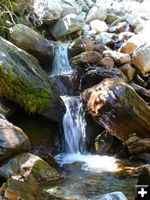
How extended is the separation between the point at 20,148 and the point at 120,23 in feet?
28.6

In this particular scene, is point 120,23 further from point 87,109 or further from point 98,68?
point 87,109

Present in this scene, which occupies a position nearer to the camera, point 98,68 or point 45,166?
point 45,166

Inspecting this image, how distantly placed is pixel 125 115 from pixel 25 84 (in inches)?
72.6

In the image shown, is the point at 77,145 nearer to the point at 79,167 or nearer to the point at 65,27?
the point at 79,167

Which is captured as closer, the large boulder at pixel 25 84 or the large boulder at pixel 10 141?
the large boulder at pixel 10 141

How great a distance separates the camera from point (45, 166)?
564cm

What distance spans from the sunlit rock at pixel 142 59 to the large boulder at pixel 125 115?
3.06 meters

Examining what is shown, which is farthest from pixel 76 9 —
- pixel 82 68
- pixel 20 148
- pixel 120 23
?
pixel 20 148

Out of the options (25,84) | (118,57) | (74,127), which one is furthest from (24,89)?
(118,57)

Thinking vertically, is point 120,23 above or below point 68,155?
above

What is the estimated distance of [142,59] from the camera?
33.3ft

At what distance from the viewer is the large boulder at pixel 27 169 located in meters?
5.34

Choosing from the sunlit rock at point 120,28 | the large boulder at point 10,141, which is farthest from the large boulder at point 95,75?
the sunlit rock at point 120,28

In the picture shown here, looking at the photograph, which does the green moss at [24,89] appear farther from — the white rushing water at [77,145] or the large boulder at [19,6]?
the large boulder at [19,6]
